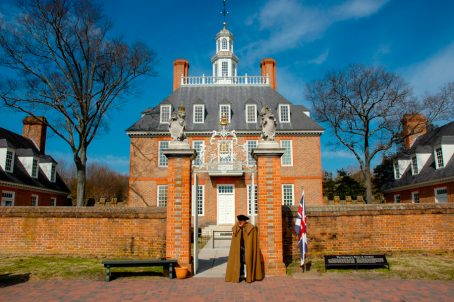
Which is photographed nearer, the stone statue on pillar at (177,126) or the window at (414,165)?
the stone statue on pillar at (177,126)

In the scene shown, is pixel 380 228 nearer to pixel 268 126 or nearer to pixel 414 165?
pixel 268 126

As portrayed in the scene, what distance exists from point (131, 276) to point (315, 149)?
1846 centimetres

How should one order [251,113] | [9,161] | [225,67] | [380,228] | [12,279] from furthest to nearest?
[225,67]
[251,113]
[9,161]
[380,228]
[12,279]

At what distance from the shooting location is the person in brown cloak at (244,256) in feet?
26.4

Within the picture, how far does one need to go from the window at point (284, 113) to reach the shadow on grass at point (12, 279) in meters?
20.2

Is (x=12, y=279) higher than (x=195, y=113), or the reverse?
(x=195, y=113)

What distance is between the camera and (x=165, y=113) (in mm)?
25812

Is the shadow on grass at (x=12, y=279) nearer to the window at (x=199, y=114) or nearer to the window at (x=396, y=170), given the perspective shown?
the window at (x=199, y=114)

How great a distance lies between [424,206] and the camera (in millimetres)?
10844

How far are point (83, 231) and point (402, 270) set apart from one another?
31.3 ft

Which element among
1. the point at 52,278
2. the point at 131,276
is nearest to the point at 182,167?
the point at 131,276

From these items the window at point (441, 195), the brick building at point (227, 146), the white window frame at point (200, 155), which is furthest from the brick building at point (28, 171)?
the window at point (441, 195)

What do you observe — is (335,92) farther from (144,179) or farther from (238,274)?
(238,274)

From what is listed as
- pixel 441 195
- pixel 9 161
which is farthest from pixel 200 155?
pixel 441 195
